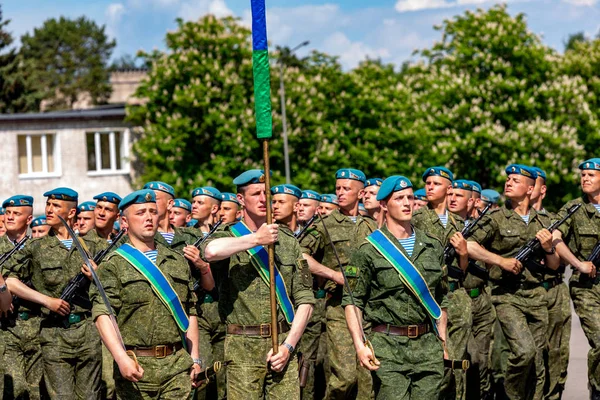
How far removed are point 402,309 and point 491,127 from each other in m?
35.4

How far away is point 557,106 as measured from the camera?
44062 millimetres

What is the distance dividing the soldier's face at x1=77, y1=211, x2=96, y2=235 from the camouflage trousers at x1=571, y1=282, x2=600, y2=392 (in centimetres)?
541

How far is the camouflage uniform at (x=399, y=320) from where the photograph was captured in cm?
791

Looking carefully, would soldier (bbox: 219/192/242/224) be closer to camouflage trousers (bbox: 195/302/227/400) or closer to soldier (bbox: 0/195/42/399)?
camouflage trousers (bbox: 195/302/227/400)

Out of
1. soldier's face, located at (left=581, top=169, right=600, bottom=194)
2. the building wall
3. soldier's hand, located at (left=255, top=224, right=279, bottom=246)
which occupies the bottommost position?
soldier's hand, located at (left=255, top=224, right=279, bottom=246)

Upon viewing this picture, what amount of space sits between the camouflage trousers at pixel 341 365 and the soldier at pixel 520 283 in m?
1.56

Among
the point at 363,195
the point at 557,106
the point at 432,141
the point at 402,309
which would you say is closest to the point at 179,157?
the point at 432,141

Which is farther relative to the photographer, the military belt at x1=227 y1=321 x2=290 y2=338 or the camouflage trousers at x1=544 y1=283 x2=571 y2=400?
Result: the camouflage trousers at x1=544 y1=283 x2=571 y2=400

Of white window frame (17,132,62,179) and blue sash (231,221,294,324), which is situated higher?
white window frame (17,132,62,179)

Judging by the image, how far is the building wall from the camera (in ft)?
137

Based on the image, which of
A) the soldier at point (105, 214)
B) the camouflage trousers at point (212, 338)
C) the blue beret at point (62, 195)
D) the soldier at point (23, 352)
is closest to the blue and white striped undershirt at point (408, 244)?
the camouflage trousers at point (212, 338)

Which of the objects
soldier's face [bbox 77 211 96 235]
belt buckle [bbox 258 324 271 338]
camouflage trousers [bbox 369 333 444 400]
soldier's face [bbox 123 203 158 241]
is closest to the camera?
soldier's face [bbox 123 203 158 241]

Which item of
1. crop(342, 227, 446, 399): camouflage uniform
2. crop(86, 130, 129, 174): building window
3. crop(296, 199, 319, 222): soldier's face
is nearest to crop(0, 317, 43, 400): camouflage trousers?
crop(296, 199, 319, 222): soldier's face

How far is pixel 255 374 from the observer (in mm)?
7715
